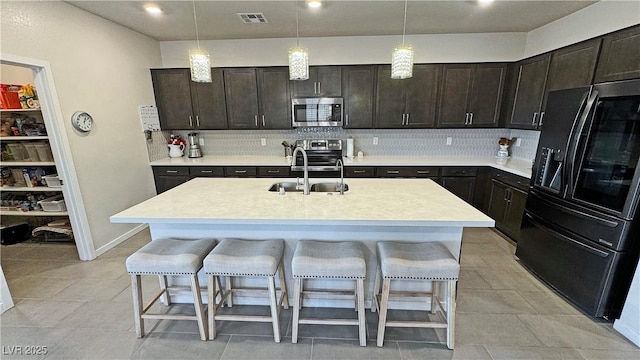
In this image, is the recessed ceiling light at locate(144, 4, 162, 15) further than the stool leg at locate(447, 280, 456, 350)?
Yes

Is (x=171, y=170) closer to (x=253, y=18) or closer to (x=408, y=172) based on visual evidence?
(x=253, y=18)

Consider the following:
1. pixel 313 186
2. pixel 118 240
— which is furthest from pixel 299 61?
pixel 118 240

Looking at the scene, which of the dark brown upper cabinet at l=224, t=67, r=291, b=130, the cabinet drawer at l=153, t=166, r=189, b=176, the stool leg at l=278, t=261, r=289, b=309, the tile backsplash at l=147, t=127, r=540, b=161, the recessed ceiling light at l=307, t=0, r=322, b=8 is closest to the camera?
the stool leg at l=278, t=261, r=289, b=309

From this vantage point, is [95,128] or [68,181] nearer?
[68,181]

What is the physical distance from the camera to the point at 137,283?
1842mm

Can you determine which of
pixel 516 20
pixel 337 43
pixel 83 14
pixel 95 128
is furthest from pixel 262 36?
pixel 516 20

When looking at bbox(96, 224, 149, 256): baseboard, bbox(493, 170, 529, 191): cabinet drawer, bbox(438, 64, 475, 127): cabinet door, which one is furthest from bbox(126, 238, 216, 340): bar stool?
bbox(438, 64, 475, 127): cabinet door

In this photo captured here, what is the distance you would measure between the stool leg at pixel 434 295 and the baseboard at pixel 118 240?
3.52 metres

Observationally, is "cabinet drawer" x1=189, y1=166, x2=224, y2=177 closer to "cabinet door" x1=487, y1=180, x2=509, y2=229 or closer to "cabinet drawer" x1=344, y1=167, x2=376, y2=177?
"cabinet drawer" x1=344, y1=167, x2=376, y2=177

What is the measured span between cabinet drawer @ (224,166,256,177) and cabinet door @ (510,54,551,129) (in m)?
3.63

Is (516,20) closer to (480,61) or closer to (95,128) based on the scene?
(480,61)

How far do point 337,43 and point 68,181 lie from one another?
364 cm

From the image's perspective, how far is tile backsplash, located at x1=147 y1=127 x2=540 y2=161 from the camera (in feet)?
13.6

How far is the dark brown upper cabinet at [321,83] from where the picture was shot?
→ 3.82m
